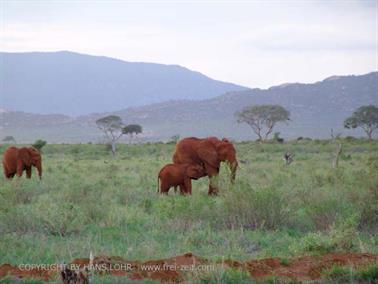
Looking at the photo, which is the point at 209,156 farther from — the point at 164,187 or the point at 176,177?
the point at 164,187

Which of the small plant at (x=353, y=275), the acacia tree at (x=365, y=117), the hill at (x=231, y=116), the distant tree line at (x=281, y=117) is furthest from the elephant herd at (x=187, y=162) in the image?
the hill at (x=231, y=116)

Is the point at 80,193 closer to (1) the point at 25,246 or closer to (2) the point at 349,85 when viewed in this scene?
(1) the point at 25,246

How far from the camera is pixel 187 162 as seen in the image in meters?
18.5

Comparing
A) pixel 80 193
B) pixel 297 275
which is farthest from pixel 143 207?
pixel 297 275

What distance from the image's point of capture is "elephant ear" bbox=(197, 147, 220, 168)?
1789cm

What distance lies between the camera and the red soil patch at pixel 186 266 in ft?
26.0

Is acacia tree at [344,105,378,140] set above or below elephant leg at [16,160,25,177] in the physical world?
above

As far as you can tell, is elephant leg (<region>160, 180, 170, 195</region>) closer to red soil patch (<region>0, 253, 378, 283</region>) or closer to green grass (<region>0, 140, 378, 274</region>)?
green grass (<region>0, 140, 378, 274</region>)

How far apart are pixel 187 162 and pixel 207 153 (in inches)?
29.5

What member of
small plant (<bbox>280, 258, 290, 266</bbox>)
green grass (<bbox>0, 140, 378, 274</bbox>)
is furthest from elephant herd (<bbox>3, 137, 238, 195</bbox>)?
small plant (<bbox>280, 258, 290, 266</bbox>)

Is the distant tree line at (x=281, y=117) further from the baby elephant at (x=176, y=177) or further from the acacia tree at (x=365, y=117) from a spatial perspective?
the baby elephant at (x=176, y=177)

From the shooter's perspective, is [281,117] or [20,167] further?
[281,117]

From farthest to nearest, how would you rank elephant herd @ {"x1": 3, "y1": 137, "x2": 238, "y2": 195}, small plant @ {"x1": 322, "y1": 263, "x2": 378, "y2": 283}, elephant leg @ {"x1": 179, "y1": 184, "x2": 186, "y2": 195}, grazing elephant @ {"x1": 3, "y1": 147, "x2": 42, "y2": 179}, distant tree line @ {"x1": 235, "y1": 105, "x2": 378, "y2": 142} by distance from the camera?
distant tree line @ {"x1": 235, "y1": 105, "x2": 378, "y2": 142}
grazing elephant @ {"x1": 3, "y1": 147, "x2": 42, "y2": 179}
elephant herd @ {"x1": 3, "y1": 137, "x2": 238, "y2": 195}
elephant leg @ {"x1": 179, "y1": 184, "x2": 186, "y2": 195}
small plant @ {"x1": 322, "y1": 263, "x2": 378, "y2": 283}

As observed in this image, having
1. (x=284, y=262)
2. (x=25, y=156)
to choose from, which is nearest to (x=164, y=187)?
(x=25, y=156)
